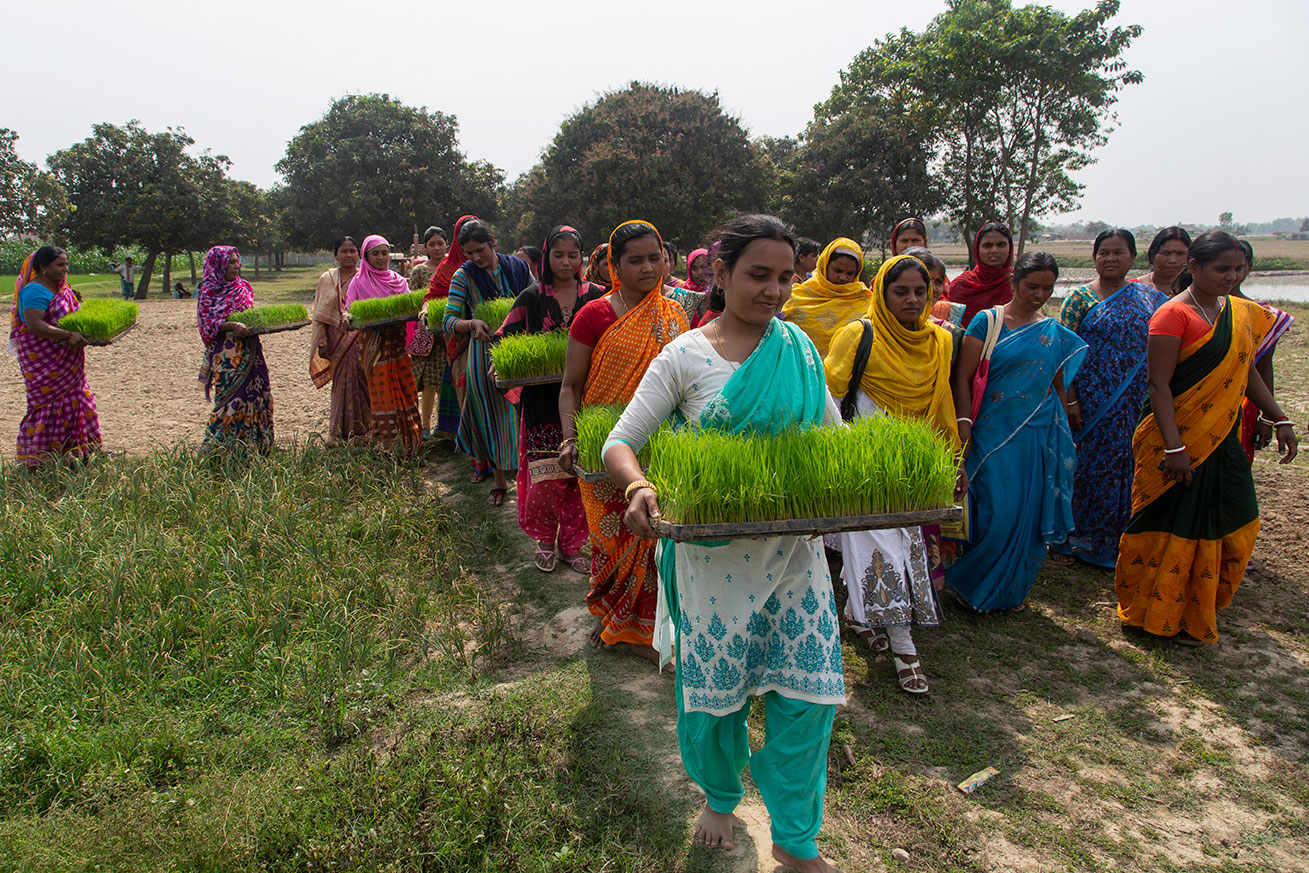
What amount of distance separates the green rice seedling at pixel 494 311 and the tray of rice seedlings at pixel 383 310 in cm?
142

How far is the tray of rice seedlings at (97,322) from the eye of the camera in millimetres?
6879

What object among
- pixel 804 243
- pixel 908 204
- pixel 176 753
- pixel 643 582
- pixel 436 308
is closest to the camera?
pixel 176 753

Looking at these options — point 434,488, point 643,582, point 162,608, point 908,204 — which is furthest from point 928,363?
point 908,204

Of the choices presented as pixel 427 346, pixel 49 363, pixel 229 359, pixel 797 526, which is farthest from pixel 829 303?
pixel 49 363

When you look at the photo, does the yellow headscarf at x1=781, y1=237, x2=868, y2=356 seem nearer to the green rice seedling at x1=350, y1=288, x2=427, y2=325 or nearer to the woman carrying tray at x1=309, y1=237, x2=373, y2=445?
the green rice seedling at x1=350, y1=288, x2=427, y2=325

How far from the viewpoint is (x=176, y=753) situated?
3072mm

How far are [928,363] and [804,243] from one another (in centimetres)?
257

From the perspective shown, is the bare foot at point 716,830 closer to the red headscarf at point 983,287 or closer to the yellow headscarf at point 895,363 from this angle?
the yellow headscarf at point 895,363

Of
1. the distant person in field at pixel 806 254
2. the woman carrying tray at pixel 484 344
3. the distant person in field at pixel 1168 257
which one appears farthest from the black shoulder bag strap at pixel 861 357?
the woman carrying tray at pixel 484 344

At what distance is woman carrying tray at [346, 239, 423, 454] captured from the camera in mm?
7691

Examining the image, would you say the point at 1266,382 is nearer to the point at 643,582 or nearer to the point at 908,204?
the point at 643,582

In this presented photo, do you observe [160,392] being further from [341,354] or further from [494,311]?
[494,311]

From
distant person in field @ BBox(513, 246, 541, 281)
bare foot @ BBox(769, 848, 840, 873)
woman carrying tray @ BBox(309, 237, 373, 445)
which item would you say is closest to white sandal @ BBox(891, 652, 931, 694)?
bare foot @ BBox(769, 848, 840, 873)

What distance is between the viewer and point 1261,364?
4.65 metres
